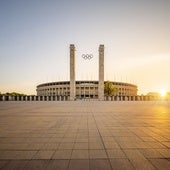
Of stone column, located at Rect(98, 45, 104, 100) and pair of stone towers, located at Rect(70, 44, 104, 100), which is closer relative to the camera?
stone column, located at Rect(98, 45, 104, 100)

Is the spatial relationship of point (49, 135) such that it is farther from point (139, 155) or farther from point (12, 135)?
point (139, 155)

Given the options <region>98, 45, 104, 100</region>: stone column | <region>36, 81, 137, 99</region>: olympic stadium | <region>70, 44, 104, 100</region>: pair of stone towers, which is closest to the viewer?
<region>98, 45, 104, 100</region>: stone column

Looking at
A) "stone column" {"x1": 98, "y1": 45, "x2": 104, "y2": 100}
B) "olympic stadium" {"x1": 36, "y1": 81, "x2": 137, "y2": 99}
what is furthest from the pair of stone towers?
"olympic stadium" {"x1": 36, "y1": 81, "x2": 137, "y2": 99}

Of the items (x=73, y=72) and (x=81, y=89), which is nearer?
(x=73, y=72)

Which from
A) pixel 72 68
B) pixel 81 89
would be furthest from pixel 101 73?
pixel 81 89

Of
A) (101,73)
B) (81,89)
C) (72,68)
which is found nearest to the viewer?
(101,73)

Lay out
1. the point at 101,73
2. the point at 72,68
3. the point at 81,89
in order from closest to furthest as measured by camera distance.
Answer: the point at 101,73
the point at 72,68
the point at 81,89

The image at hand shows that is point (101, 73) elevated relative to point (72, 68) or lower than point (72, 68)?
lower

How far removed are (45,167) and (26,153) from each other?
1.14 metres

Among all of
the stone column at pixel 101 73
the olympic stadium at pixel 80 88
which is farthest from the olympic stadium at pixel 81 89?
the stone column at pixel 101 73

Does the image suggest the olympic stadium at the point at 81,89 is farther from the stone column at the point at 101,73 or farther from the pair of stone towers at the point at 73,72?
the stone column at the point at 101,73

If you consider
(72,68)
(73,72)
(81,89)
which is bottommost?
(81,89)

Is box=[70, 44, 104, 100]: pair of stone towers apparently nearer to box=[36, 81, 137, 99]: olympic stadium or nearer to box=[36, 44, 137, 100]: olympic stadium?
box=[36, 44, 137, 100]: olympic stadium

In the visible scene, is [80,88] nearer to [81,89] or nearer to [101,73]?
[81,89]
